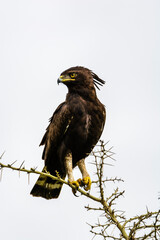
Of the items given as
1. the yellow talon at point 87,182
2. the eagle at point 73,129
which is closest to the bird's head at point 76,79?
the eagle at point 73,129

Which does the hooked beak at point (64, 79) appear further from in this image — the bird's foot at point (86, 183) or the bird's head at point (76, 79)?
the bird's foot at point (86, 183)

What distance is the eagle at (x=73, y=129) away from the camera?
21.9 feet

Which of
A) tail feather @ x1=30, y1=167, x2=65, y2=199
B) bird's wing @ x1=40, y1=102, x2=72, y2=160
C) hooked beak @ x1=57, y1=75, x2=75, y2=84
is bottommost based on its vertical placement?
tail feather @ x1=30, y1=167, x2=65, y2=199

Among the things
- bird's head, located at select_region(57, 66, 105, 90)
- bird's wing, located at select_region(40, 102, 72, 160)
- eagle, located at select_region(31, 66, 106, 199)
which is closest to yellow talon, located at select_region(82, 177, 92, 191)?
eagle, located at select_region(31, 66, 106, 199)

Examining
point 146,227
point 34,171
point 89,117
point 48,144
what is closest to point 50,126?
point 48,144

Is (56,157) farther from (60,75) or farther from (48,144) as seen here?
(60,75)

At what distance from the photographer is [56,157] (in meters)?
7.08

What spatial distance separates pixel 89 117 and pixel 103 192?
239cm

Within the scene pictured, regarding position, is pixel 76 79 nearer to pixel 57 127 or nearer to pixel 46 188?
pixel 57 127

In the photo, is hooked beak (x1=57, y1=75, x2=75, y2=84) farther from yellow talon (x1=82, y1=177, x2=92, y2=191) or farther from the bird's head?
yellow talon (x1=82, y1=177, x2=92, y2=191)

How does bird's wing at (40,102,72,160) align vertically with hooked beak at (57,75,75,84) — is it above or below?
A: below

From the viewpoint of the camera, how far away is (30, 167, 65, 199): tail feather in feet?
24.0

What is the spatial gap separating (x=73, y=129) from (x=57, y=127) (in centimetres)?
32

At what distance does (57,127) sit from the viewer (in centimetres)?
682
